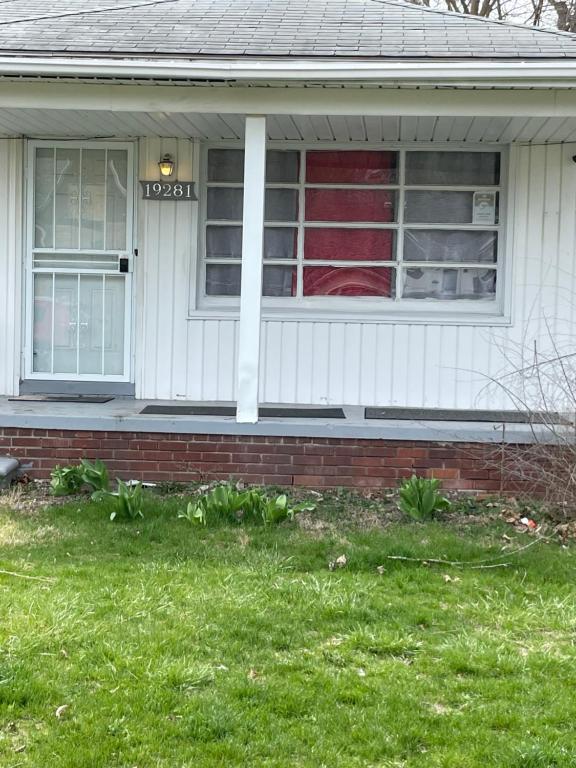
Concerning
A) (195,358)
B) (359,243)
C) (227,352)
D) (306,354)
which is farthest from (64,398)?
(359,243)

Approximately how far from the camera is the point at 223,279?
840 centimetres

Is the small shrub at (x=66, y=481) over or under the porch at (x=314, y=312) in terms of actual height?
under

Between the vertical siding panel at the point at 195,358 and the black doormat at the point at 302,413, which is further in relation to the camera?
the vertical siding panel at the point at 195,358

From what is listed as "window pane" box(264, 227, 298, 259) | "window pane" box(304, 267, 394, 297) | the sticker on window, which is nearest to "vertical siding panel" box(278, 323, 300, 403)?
"window pane" box(304, 267, 394, 297)

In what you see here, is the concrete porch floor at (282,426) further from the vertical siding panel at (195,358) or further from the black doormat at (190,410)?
the vertical siding panel at (195,358)

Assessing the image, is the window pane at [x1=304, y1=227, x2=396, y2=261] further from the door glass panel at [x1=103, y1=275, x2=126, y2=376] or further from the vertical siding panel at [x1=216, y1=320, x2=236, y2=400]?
the door glass panel at [x1=103, y1=275, x2=126, y2=376]

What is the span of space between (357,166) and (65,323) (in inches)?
120

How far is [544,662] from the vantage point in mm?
3805

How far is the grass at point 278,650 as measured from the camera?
10.2 feet

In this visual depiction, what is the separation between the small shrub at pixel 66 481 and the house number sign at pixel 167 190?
9.27ft

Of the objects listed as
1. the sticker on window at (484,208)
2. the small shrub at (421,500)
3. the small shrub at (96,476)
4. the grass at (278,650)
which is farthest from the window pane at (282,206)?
the grass at (278,650)

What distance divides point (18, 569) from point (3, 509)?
52.5 inches

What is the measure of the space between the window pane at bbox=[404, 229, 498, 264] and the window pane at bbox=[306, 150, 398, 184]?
1.84 feet

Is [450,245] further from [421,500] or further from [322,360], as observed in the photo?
[421,500]
